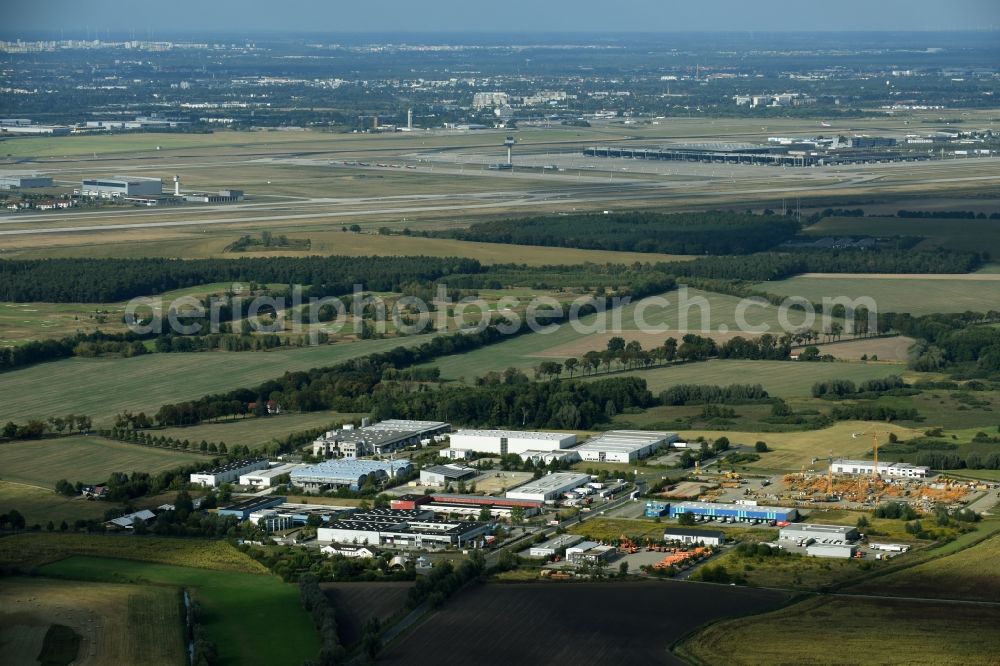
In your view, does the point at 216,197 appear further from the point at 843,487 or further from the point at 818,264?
the point at 843,487

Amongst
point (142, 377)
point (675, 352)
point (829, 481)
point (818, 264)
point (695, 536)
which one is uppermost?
point (695, 536)

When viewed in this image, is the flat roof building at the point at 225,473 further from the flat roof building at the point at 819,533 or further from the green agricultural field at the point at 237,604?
the flat roof building at the point at 819,533

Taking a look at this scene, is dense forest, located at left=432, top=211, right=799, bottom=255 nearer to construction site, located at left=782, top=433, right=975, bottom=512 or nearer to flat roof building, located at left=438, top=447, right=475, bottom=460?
flat roof building, located at left=438, top=447, right=475, bottom=460

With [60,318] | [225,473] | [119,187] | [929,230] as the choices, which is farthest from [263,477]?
[119,187]

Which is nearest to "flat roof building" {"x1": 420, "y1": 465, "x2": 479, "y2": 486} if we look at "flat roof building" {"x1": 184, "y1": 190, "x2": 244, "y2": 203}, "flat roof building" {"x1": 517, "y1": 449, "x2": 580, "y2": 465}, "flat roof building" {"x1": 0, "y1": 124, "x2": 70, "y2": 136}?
"flat roof building" {"x1": 517, "y1": 449, "x2": 580, "y2": 465}

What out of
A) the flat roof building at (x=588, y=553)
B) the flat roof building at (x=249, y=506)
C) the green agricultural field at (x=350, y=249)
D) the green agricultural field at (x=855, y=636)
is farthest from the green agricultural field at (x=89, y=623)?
the green agricultural field at (x=350, y=249)
